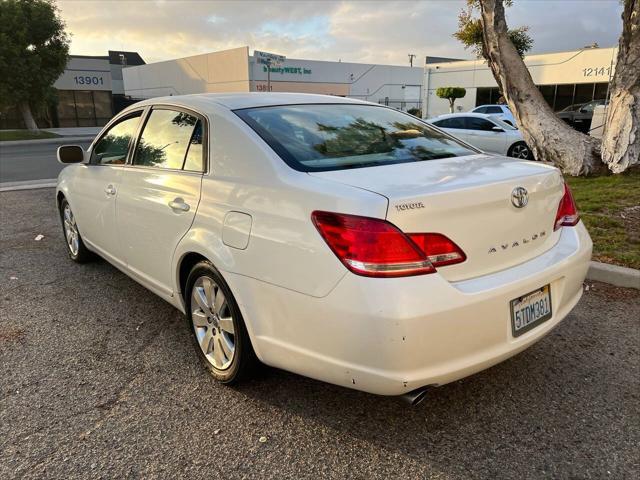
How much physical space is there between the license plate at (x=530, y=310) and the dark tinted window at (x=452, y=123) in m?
11.7

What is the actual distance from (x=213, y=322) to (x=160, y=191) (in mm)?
947

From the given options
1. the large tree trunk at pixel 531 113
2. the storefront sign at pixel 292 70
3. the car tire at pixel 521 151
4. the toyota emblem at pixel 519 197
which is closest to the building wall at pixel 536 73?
the storefront sign at pixel 292 70

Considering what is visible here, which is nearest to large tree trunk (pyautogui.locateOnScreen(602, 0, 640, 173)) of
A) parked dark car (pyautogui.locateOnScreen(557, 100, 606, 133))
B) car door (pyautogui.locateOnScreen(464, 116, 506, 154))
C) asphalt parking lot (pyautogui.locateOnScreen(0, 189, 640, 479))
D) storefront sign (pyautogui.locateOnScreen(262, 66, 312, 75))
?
car door (pyautogui.locateOnScreen(464, 116, 506, 154))

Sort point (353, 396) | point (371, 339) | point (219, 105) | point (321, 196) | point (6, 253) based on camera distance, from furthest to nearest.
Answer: point (6, 253), point (219, 105), point (353, 396), point (321, 196), point (371, 339)

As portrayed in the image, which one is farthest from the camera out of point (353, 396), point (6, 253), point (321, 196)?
point (6, 253)

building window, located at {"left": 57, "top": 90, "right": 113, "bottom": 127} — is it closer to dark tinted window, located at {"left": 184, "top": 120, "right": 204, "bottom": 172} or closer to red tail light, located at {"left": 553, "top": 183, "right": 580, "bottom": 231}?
dark tinted window, located at {"left": 184, "top": 120, "right": 204, "bottom": 172}

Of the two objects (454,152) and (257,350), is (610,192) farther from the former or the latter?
(257,350)

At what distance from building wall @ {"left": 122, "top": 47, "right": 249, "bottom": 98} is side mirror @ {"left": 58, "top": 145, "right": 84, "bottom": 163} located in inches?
1332

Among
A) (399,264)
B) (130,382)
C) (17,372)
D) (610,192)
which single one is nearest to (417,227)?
(399,264)

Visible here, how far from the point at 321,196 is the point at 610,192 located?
21.5 feet

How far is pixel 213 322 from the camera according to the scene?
2.95m

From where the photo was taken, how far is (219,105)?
10.1 ft

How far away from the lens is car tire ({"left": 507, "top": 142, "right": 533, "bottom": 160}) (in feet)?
39.8

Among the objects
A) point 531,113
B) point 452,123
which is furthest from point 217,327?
point 452,123
